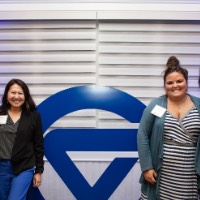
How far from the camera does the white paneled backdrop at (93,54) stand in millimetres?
2459

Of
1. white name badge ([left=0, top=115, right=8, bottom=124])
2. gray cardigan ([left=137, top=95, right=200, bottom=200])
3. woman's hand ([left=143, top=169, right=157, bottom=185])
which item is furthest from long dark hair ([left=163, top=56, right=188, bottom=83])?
white name badge ([left=0, top=115, right=8, bottom=124])

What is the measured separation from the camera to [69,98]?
2488 millimetres

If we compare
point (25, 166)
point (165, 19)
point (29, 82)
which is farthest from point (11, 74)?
point (165, 19)

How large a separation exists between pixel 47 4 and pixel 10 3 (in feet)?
1.20

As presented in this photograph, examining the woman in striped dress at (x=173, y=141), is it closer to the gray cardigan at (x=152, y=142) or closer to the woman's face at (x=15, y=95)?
the gray cardigan at (x=152, y=142)

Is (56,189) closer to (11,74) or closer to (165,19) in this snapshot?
(11,74)

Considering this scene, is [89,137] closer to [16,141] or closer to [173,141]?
[16,141]

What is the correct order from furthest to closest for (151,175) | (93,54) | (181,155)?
(93,54) → (151,175) → (181,155)

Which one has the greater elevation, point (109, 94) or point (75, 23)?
point (75, 23)

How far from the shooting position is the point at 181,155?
181 cm

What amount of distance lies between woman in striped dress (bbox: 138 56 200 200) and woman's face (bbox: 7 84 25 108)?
101 centimetres

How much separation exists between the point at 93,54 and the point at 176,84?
3.18 feet

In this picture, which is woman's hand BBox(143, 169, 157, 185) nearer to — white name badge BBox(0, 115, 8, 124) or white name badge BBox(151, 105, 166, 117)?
white name badge BBox(151, 105, 166, 117)

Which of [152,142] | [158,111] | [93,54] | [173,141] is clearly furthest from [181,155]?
[93,54]
